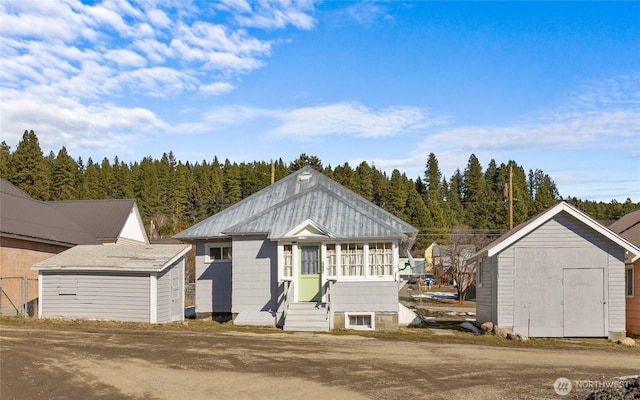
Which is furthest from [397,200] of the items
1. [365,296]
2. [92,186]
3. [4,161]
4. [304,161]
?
[365,296]

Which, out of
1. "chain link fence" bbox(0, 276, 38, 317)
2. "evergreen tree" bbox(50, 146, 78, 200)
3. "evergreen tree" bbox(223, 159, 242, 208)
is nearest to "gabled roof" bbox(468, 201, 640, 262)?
"chain link fence" bbox(0, 276, 38, 317)

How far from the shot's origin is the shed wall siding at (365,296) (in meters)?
22.7

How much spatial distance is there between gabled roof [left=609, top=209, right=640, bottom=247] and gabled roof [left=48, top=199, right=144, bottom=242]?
28.4 metres

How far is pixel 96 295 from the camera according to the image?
936 inches

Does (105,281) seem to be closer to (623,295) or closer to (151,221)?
(623,295)

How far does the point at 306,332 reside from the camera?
21.4 meters

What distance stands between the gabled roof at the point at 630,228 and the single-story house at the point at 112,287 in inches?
690

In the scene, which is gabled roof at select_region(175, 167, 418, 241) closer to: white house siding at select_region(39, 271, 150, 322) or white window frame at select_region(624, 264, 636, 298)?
white house siding at select_region(39, 271, 150, 322)

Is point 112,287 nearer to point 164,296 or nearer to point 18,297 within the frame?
point 164,296

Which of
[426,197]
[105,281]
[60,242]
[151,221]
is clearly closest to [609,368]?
[105,281]

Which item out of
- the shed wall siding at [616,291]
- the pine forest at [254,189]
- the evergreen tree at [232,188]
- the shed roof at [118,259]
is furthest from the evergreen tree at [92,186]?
the shed wall siding at [616,291]

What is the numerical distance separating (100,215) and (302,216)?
22471mm

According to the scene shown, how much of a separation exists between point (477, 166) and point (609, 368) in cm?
10060

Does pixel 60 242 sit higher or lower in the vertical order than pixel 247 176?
lower
